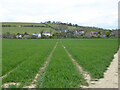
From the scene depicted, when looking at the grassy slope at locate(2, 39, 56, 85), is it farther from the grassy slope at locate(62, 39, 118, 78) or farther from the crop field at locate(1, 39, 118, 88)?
the grassy slope at locate(62, 39, 118, 78)

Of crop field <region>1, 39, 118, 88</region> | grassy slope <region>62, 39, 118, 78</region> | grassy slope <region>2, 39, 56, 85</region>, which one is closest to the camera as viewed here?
crop field <region>1, 39, 118, 88</region>

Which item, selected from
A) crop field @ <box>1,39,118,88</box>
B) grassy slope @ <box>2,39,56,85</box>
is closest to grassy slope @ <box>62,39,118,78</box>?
crop field @ <box>1,39,118,88</box>

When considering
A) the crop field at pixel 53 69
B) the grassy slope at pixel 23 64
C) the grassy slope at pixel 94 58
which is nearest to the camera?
the crop field at pixel 53 69

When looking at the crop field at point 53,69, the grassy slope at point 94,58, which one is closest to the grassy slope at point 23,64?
the crop field at point 53,69

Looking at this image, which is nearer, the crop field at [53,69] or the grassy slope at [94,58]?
the crop field at [53,69]

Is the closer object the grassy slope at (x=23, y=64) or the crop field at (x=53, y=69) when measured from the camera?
the crop field at (x=53, y=69)

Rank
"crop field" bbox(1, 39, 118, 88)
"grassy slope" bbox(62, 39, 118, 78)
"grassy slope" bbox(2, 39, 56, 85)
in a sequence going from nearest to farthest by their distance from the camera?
"crop field" bbox(1, 39, 118, 88) < "grassy slope" bbox(2, 39, 56, 85) < "grassy slope" bbox(62, 39, 118, 78)

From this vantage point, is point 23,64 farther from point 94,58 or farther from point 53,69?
point 94,58

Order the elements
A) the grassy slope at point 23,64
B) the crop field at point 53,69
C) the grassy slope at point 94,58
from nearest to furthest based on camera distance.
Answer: the crop field at point 53,69 → the grassy slope at point 23,64 → the grassy slope at point 94,58

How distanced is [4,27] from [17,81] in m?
199

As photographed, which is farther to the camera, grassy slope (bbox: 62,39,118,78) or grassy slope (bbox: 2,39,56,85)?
grassy slope (bbox: 62,39,118,78)

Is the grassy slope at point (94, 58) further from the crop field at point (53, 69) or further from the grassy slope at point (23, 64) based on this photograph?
the grassy slope at point (23, 64)

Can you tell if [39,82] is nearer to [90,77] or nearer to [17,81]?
[17,81]

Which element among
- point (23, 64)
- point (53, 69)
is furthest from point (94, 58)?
point (23, 64)
